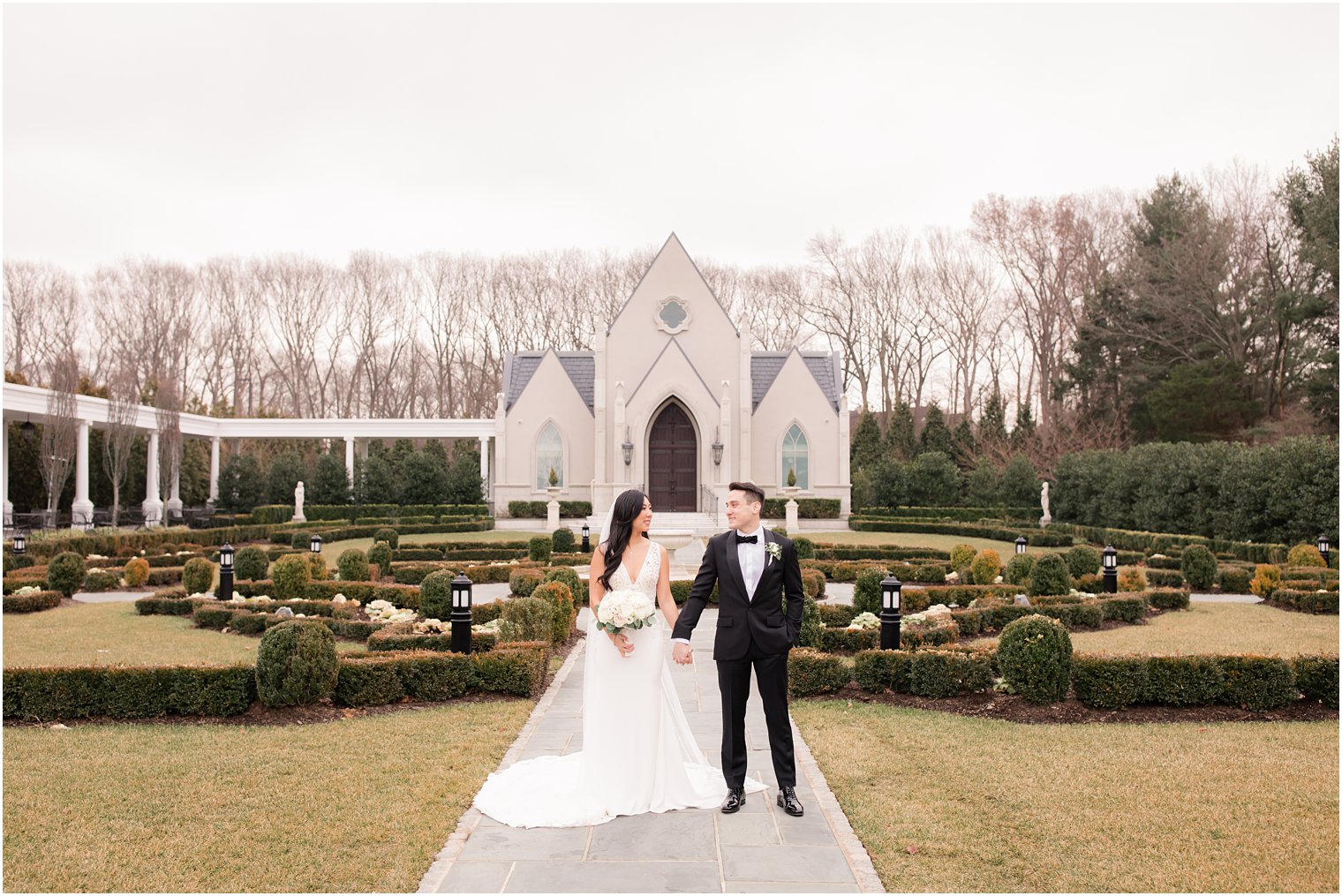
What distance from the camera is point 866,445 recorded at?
4384 cm

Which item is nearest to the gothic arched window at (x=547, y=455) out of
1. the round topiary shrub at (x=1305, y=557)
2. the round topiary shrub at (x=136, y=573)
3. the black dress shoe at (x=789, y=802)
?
the round topiary shrub at (x=136, y=573)

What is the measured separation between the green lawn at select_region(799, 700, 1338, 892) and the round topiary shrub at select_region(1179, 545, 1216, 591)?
9.74 meters

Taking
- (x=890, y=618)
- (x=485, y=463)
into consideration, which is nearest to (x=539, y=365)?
(x=485, y=463)

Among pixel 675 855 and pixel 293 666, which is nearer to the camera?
pixel 675 855

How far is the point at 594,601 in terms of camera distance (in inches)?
239

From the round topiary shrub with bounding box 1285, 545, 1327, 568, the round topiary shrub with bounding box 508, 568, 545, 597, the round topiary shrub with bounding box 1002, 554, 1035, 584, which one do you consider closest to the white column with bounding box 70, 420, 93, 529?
the round topiary shrub with bounding box 508, 568, 545, 597

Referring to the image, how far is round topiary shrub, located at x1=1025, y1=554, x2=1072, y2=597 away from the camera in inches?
573

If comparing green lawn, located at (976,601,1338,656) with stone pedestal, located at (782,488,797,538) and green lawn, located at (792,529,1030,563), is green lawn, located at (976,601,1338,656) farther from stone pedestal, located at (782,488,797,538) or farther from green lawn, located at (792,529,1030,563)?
stone pedestal, located at (782,488,797,538)

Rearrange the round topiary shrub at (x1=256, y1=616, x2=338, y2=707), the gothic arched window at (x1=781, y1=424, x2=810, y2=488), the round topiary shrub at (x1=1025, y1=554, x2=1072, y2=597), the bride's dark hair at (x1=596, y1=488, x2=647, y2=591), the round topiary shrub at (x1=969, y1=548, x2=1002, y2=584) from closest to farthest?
the bride's dark hair at (x1=596, y1=488, x2=647, y2=591)
the round topiary shrub at (x1=256, y1=616, x2=338, y2=707)
the round topiary shrub at (x1=1025, y1=554, x2=1072, y2=597)
the round topiary shrub at (x1=969, y1=548, x2=1002, y2=584)
the gothic arched window at (x1=781, y1=424, x2=810, y2=488)

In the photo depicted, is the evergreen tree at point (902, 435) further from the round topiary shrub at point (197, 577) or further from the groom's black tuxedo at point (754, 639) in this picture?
the groom's black tuxedo at point (754, 639)

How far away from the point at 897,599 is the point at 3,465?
97.5ft

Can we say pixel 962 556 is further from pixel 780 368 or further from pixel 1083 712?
pixel 780 368

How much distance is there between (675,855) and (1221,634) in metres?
10.3

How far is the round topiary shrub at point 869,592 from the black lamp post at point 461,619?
5508mm
